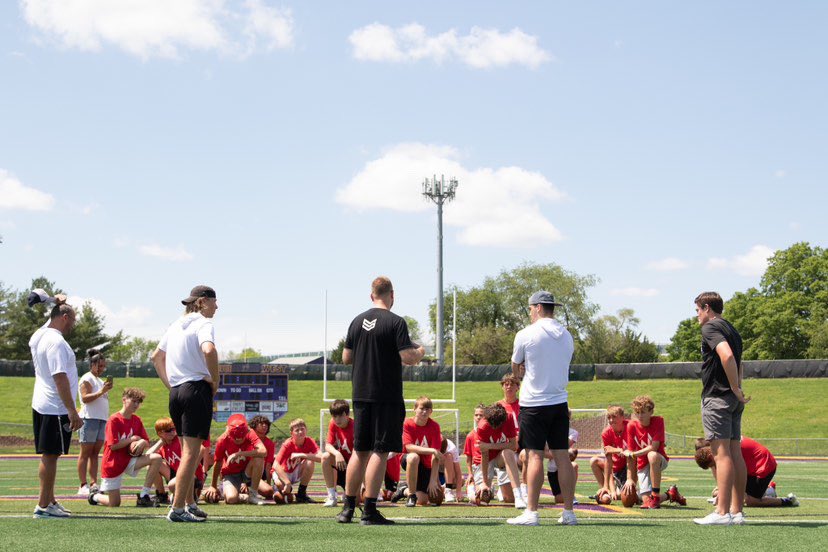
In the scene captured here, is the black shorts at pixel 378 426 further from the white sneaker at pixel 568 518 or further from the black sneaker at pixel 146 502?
the black sneaker at pixel 146 502

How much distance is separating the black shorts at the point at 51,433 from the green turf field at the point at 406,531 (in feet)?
1.91

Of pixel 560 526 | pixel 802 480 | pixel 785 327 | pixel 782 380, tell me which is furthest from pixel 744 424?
pixel 560 526

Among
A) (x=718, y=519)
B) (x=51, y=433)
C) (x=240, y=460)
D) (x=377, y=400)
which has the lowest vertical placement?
(x=718, y=519)

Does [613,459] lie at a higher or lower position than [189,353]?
lower

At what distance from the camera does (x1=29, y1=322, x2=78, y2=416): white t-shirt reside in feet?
24.7

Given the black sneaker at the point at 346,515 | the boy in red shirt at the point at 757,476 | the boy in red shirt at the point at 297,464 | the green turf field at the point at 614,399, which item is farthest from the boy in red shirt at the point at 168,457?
the green turf field at the point at 614,399

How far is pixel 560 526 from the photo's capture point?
7.18 meters

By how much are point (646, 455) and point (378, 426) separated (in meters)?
4.28

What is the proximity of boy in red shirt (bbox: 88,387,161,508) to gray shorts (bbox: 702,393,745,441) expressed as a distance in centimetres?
590

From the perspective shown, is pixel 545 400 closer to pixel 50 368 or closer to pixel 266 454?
pixel 50 368

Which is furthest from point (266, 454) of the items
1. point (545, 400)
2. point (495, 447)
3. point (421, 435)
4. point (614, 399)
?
point (614, 399)

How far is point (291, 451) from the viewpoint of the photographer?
10930mm

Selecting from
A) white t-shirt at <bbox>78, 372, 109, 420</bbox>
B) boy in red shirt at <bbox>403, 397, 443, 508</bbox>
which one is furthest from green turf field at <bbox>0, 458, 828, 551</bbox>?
white t-shirt at <bbox>78, 372, 109, 420</bbox>

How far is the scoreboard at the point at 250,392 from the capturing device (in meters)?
26.5
